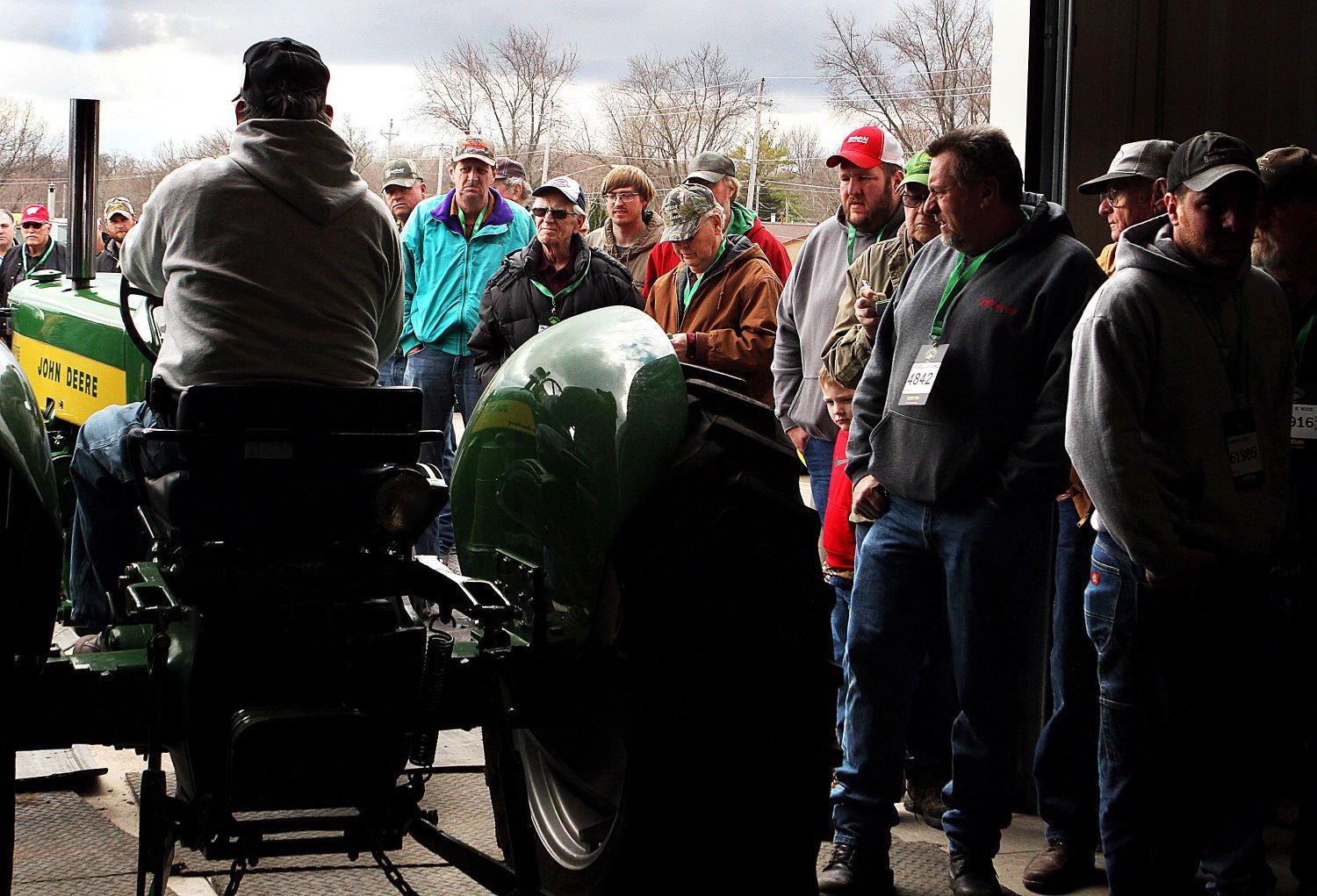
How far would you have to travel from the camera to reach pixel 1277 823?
4363 mm

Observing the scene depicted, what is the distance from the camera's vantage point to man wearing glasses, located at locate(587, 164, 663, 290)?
7.54 metres

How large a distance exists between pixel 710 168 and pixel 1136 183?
3.94 m

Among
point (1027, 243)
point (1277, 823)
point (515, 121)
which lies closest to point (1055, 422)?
point (1027, 243)

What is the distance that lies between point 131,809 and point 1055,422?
8.43 feet

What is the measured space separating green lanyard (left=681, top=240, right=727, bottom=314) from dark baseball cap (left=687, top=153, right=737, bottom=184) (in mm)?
1614

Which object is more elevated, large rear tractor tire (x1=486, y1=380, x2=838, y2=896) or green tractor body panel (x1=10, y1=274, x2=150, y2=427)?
green tractor body panel (x1=10, y1=274, x2=150, y2=427)

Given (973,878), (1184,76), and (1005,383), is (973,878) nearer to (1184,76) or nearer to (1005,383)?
(1005,383)

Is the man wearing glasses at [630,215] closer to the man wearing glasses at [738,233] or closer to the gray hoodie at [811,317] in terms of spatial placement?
the man wearing glasses at [738,233]

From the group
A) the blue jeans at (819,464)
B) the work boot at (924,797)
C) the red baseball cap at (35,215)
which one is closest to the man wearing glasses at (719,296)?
the blue jeans at (819,464)

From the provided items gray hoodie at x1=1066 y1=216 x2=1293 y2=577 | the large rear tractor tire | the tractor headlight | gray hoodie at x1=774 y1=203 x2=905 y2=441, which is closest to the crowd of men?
gray hoodie at x1=1066 y1=216 x2=1293 y2=577

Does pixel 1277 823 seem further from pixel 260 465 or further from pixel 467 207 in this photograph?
pixel 467 207

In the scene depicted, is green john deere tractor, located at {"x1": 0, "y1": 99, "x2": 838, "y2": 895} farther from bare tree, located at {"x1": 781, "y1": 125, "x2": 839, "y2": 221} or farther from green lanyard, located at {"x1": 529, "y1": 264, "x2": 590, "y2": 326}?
bare tree, located at {"x1": 781, "y1": 125, "x2": 839, "y2": 221}

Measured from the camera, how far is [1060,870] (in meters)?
3.80

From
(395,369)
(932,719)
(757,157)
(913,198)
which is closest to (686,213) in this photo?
(913,198)
